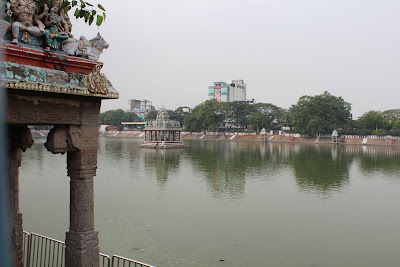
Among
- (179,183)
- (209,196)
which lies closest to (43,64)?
(209,196)

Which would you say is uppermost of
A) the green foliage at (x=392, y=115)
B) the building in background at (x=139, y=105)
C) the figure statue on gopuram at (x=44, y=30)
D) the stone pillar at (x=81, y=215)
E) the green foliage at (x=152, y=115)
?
the building in background at (x=139, y=105)

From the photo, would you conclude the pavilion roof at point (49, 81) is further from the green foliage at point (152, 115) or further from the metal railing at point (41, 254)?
the green foliage at point (152, 115)

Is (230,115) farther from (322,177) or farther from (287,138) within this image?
(322,177)

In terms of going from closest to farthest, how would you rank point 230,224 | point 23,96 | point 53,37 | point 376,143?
point 23,96 < point 53,37 < point 230,224 < point 376,143

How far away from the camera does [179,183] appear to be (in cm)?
1708

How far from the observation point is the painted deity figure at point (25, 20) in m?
4.08

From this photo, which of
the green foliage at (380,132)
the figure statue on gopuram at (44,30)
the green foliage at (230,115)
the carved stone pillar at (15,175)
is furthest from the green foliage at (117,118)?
the figure statue on gopuram at (44,30)

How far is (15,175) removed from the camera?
571 centimetres

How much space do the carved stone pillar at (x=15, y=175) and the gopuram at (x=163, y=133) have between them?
3278 cm

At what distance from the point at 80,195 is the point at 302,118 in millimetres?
52736

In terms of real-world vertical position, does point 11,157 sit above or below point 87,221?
above

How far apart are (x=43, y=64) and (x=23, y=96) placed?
0.50 meters

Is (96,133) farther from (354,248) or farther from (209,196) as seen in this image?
(209,196)

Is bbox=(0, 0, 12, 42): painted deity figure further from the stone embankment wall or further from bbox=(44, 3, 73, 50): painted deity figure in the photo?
the stone embankment wall
